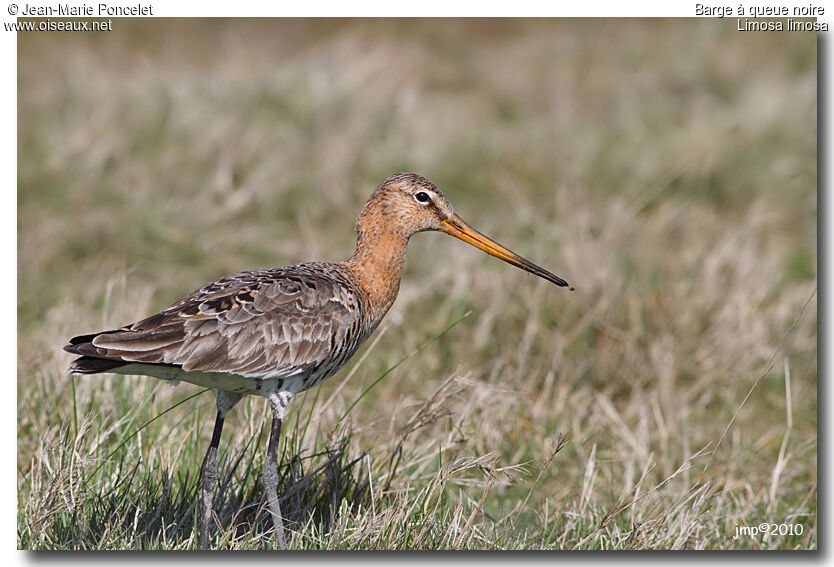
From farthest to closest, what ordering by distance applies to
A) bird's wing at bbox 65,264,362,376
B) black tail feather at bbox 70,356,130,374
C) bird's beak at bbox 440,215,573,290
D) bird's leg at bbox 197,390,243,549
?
1. bird's beak at bbox 440,215,573,290
2. bird's leg at bbox 197,390,243,549
3. bird's wing at bbox 65,264,362,376
4. black tail feather at bbox 70,356,130,374

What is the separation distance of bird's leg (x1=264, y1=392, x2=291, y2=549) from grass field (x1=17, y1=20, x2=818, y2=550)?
0.43 ft

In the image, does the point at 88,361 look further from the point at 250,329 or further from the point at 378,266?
the point at 378,266

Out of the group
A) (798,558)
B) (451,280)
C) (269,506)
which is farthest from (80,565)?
(451,280)

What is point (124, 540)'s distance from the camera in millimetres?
4922

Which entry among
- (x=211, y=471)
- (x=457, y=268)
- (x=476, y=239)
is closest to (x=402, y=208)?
(x=476, y=239)

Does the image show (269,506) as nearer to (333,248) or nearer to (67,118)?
(333,248)

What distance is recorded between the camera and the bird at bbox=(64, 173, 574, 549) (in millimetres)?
4676

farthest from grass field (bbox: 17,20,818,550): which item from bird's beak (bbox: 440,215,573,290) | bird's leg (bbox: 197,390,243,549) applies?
bird's beak (bbox: 440,215,573,290)

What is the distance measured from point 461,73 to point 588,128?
1.70m

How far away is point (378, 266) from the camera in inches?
215

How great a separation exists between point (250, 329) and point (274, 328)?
0.36 ft

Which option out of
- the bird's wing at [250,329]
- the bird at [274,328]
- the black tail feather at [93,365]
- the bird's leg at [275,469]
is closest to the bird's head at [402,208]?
the bird at [274,328]

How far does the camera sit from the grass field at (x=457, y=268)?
5562mm

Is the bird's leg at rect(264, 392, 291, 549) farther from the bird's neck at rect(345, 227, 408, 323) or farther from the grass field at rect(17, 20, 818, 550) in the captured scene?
the bird's neck at rect(345, 227, 408, 323)
